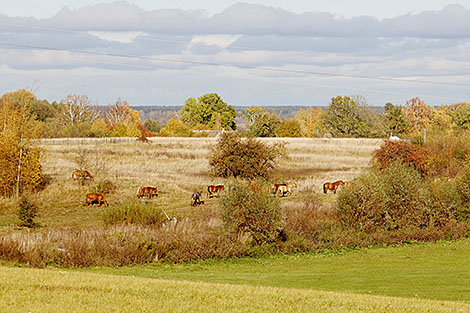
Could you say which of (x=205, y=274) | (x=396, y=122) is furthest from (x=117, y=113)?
(x=205, y=274)

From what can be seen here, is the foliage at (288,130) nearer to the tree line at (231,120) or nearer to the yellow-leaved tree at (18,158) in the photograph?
the tree line at (231,120)

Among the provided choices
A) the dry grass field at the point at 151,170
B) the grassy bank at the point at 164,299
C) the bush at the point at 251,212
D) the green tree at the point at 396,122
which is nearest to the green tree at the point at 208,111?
the green tree at the point at 396,122

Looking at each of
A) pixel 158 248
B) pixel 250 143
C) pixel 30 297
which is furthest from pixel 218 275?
pixel 250 143

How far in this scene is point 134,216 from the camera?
95.1 feet

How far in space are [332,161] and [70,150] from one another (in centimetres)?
3097

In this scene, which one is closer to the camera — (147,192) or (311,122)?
(147,192)

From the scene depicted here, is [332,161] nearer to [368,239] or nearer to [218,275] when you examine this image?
[368,239]

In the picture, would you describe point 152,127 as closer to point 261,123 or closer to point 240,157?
point 261,123

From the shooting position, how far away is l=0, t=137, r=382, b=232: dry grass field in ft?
121

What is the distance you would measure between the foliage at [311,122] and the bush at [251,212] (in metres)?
92.7

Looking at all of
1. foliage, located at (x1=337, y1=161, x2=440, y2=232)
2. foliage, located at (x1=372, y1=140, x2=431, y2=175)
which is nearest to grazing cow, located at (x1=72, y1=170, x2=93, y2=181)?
foliage, located at (x1=337, y1=161, x2=440, y2=232)

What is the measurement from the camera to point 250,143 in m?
43.3

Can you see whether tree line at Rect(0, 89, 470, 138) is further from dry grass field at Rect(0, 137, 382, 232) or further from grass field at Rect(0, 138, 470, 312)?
grass field at Rect(0, 138, 470, 312)

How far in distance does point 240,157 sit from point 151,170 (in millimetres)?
17001
